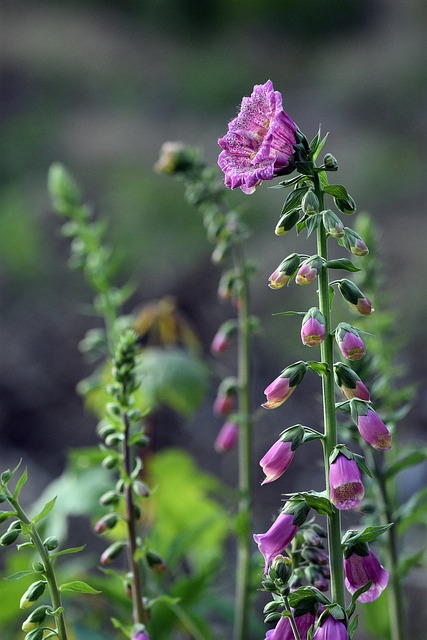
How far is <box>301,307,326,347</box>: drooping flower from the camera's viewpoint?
975mm

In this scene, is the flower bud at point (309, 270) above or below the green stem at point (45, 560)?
above

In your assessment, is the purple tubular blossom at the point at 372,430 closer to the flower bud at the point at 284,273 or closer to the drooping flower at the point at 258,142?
the flower bud at the point at 284,273

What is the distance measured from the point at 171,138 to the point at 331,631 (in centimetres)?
715

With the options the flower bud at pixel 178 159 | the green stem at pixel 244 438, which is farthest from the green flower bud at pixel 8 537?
the flower bud at pixel 178 159

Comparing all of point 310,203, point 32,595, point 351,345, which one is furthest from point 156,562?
point 310,203

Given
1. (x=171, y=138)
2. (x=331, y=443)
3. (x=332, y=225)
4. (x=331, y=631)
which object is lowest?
(x=331, y=631)

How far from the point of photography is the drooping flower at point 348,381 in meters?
1.01

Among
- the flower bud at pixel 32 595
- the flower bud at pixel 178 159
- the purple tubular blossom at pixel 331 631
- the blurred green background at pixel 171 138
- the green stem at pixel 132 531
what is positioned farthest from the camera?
the blurred green background at pixel 171 138

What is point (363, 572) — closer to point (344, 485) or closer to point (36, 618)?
point (344, 485)

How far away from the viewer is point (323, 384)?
1.02 metres

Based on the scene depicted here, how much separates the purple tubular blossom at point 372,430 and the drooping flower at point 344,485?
57 mm

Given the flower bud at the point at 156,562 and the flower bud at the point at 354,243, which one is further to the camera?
the flower bud at the point at 156,562

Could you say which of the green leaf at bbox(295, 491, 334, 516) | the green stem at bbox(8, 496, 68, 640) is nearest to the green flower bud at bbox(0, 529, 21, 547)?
the green stem at bbox(8, 496, 68, 640)

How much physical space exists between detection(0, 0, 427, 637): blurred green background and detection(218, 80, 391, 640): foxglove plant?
1.26m
